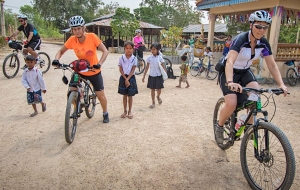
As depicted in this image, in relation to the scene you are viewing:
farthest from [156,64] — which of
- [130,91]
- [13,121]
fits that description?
[13,121]

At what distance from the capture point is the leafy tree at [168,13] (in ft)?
131

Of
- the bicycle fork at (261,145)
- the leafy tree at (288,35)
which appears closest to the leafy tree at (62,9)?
the leafy tree at (288,35)

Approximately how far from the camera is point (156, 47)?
561 cm

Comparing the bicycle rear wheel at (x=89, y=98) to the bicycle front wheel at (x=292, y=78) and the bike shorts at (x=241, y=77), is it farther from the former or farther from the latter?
the bicycle front wheel at (x=292, y=78)

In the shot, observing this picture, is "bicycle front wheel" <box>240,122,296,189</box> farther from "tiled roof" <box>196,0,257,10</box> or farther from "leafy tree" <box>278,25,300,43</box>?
"leafy tree" <box>278,25,300,43</box>

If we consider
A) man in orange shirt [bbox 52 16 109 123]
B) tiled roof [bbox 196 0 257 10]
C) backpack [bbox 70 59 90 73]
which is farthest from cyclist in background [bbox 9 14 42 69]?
tiled roof [bbox 196 0 257 10]

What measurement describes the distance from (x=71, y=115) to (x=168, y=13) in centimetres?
3992

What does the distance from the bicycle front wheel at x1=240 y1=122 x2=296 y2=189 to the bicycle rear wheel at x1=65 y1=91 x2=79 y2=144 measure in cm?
241

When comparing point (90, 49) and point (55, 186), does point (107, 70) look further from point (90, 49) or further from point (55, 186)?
point (55, 186)

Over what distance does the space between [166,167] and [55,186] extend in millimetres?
1354

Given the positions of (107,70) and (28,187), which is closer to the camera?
(28,187)

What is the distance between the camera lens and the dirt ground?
2.84m

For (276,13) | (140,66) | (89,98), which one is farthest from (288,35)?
(89,98)

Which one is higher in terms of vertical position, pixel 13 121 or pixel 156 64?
pixel 156 64
